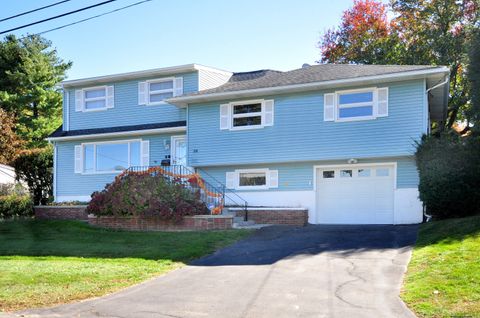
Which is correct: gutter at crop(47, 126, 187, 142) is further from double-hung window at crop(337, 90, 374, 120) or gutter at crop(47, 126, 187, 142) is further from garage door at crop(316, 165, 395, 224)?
double-hung window at crop(337, 90, 374, 120)

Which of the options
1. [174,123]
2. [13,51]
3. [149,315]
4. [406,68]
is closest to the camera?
[149,315]

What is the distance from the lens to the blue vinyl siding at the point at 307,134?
60.4ft

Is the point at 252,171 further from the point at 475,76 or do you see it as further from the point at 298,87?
the point at 475,76

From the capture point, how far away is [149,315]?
26.0 ft

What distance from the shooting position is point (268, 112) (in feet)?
67.5

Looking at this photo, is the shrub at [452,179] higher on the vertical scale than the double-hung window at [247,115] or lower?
lower

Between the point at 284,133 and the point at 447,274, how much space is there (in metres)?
11.7

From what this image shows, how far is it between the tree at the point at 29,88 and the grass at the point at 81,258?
21615 mm

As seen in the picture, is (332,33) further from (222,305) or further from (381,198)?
(222,305)

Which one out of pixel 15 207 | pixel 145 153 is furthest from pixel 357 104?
pixel 15 207

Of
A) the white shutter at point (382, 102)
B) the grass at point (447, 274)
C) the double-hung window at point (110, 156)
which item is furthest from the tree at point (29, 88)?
the grass at point (447, 274)

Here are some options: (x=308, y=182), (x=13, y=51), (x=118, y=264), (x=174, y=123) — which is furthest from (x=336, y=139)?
(x=13, y=51)

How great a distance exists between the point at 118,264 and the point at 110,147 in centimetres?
1342

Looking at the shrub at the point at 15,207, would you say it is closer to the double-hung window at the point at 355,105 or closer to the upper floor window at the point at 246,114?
the upper floor window at the point at 246,114
